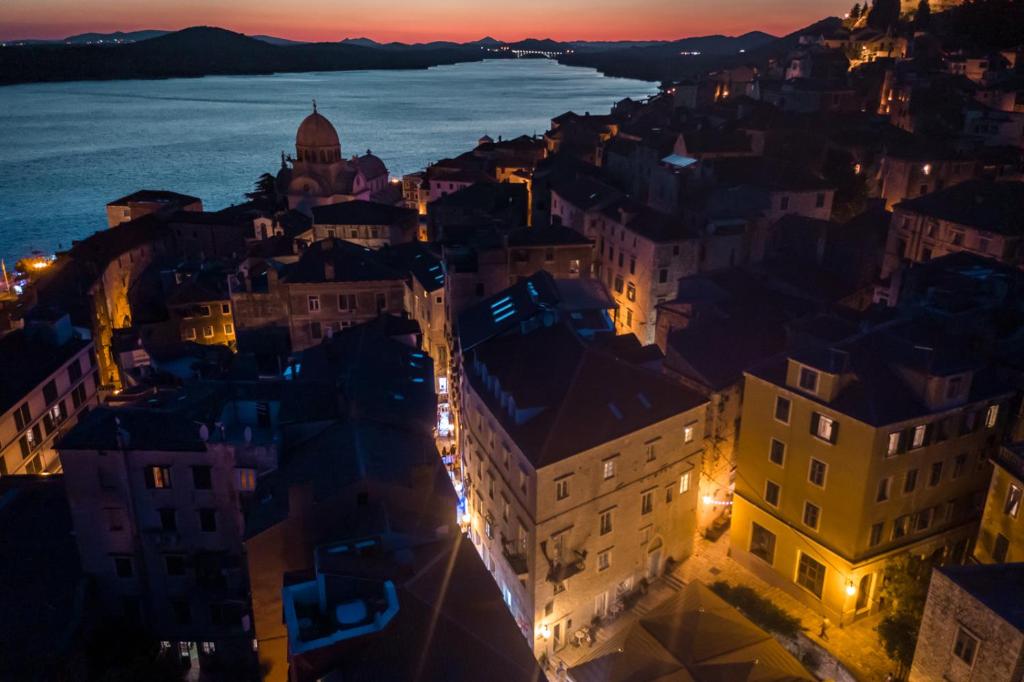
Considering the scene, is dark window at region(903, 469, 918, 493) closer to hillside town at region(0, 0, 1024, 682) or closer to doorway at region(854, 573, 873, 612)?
hillside town at region(0, 0, 1024, 682)

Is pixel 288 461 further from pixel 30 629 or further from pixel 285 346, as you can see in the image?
pixel 285 346

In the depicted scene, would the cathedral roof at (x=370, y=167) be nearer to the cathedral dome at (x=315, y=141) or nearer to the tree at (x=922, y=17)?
the cathedral dome at (x=315, y=141)

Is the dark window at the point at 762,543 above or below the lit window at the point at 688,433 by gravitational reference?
below

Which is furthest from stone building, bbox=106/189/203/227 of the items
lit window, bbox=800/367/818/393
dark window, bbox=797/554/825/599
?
dark window, bbox=797/554/825/599

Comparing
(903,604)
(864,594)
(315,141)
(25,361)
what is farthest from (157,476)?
(315,141)

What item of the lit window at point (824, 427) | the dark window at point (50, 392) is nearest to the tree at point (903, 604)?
the lit window at point (824, 427)

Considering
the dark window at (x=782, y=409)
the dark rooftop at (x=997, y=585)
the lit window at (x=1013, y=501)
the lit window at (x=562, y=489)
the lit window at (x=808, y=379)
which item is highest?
the lit window at (x=808, y=379)

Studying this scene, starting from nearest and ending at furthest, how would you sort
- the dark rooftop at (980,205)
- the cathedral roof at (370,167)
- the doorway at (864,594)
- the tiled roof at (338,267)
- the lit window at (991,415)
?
the lit window at (991,415) → the doorway at (864,594) → the dark rooftop at (980,205) → the tiled roof at (338,267) → the cathedral roof at (370,167)
